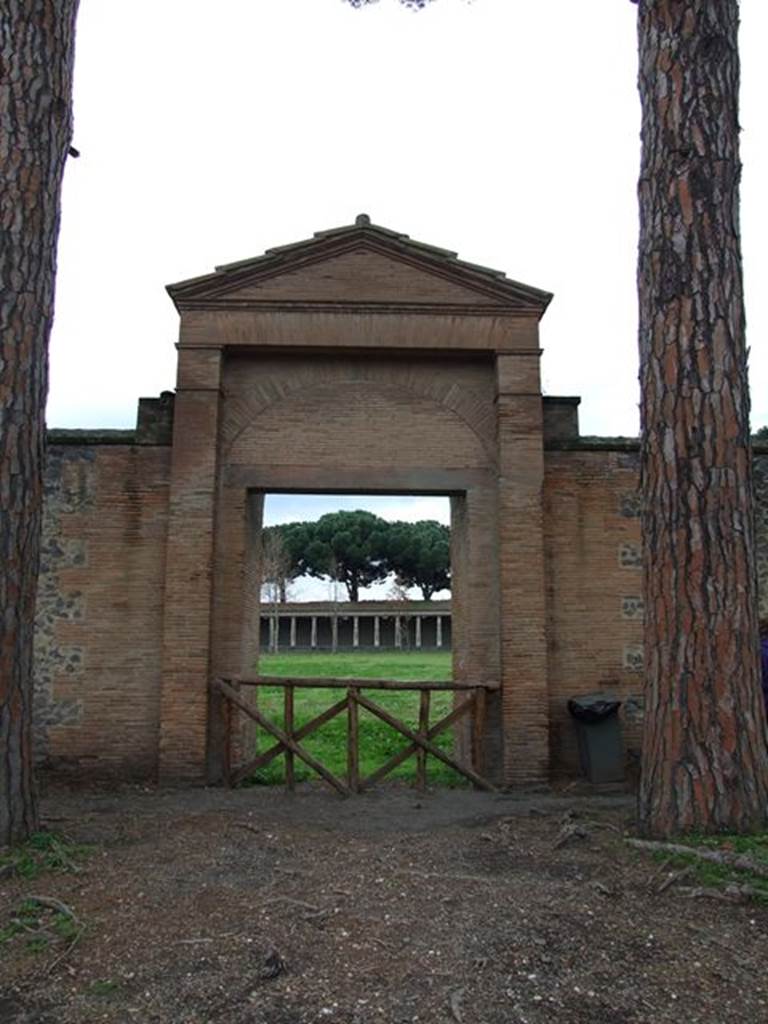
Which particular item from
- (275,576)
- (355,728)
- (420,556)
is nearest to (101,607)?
(355,728)

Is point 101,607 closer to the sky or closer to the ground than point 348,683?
closer to the sky

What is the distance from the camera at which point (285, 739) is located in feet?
27.1

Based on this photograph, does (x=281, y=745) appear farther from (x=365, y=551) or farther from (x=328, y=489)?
(x=365, y=551)

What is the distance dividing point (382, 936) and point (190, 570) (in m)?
5.27

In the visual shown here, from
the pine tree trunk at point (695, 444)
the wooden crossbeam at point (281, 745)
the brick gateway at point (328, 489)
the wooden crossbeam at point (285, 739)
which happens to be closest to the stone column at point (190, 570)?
the brick gateway at point (328, 489)

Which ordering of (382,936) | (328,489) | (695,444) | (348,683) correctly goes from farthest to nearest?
1. (328,489)
2. (348,683)
3. (695,444)
4. (382,936)

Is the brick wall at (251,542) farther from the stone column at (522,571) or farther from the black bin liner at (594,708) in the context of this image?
the black bin liner at (594,708)

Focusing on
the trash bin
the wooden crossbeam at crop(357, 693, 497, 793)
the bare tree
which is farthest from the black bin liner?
the bare tree

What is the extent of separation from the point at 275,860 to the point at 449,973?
2.13 meters

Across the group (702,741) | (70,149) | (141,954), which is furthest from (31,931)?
(70,149)

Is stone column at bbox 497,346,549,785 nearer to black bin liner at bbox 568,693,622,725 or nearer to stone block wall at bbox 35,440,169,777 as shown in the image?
black bin liner at bbox 568,693,622,725

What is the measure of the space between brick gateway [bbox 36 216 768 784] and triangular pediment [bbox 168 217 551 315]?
2 cm

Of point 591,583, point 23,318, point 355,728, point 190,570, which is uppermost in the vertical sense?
point 23,318

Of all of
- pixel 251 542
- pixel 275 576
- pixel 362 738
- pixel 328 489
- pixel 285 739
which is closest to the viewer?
pixel 285 739
